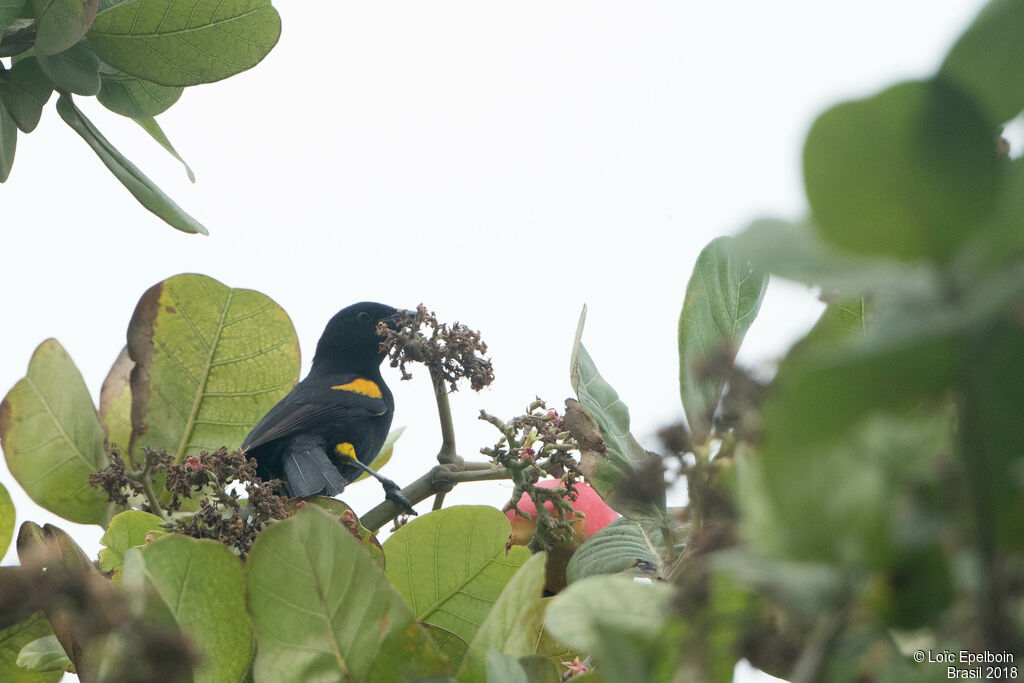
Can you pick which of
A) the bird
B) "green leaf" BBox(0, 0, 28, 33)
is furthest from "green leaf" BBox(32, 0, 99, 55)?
the bird

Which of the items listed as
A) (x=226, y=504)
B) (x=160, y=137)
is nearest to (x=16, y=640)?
(x=226, y=504)

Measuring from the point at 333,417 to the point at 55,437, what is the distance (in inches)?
54.5

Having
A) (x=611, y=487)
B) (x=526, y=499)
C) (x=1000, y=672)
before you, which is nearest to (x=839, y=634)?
(x=1000, y=672)

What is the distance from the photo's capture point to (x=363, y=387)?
2.55 metres

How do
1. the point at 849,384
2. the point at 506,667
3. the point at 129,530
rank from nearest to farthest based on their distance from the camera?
1. the point at 849,384
2. the point at 506,667
3. the point at 129,530

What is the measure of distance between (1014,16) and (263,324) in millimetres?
931

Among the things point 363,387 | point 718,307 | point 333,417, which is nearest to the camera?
point 718,307

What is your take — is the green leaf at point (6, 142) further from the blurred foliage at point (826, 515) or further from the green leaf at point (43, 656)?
the blurred foliage at point (826, 515)

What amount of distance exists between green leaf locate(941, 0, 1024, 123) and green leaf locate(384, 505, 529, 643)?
0.48m

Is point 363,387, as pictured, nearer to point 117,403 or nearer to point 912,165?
point 117,403

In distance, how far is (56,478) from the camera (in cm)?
93

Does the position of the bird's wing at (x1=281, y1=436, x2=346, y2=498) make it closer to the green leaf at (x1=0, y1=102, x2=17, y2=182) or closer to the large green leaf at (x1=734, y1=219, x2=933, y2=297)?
the green leaf at (x1=0, y1=102, x2=17, y2=182)

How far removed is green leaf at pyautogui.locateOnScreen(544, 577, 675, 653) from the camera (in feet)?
0.80

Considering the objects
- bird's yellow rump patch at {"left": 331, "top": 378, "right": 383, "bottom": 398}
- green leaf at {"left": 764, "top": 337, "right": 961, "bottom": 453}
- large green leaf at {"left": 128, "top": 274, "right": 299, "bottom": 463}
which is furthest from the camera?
bird's yellow rump patch at {"left": 331, "top": 378, "right": 383, "bottom": 398}
